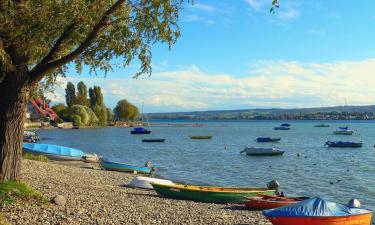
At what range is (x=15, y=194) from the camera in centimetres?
1377

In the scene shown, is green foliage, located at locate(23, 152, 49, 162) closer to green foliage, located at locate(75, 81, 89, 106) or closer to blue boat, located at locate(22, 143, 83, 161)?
blue boat, located at locate(22, 143, 83, 161)

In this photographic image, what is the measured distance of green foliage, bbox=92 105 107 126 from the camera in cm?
18738

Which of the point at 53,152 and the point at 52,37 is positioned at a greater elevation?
the point at 52,37

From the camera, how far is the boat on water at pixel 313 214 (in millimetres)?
16172

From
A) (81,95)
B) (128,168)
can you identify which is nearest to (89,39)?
(128,168)

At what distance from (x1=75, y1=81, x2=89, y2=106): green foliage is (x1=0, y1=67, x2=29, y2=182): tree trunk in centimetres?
17219

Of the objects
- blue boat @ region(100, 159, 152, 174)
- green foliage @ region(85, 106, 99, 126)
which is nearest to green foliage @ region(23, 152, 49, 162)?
blue boat @ region(100, 159, 152, 174)

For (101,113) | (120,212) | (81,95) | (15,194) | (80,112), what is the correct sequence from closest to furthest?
(15,194)
(120,212)
(80,112)
(81,95)
(101,113)

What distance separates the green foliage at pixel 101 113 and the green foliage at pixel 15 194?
17449cm

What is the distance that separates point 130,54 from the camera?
48.1 feet

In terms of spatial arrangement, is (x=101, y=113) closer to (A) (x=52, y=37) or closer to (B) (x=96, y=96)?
(B) (x=96, y=96)

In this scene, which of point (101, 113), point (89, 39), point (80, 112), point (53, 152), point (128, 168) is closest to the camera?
point (89, 39)

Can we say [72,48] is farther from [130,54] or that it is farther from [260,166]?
[260,166]

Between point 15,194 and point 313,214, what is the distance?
995 centimetres
